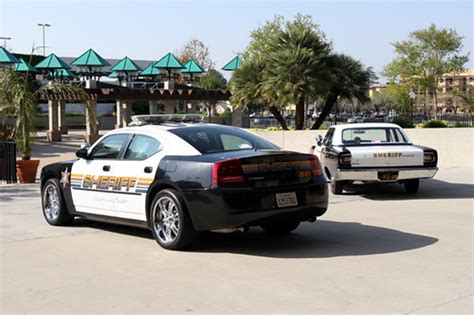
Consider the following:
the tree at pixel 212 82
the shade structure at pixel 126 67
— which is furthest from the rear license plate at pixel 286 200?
the tree at pixel 212 82

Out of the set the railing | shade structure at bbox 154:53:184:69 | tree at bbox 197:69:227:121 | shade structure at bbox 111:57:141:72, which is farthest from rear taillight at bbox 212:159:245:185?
tree at bbox 197:69:227:121

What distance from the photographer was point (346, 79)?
30625 mm

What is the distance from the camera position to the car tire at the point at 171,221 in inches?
302

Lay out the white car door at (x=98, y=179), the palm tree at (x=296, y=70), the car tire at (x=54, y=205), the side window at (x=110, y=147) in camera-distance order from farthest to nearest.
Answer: the palm tree at (x=296, y=70)
the car tire at (x=54, y=205)
the side window at (x=110, y=147)
the white car door at (x=98, y=179)

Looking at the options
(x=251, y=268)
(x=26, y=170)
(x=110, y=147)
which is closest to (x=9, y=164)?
(x=26, y=170)

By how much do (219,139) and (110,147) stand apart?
158 centimetres

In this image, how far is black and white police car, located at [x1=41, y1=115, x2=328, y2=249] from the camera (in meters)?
7.45

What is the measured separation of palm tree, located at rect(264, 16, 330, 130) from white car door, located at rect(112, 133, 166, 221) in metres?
20.5

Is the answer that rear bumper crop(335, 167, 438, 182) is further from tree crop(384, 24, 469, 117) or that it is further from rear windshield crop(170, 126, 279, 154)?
tree crop(384, 24, 469, 117)

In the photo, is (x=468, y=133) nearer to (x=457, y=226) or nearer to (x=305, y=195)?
(x=457, y=226)

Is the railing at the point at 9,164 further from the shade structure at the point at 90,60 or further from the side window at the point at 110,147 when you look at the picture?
the shade structure at the point at 90,60

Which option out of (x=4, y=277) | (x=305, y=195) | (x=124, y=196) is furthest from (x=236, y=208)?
(x=4, y=277)

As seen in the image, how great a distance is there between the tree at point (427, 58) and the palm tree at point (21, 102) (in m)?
50.2

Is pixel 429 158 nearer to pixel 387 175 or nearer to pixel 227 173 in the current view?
pixel 387 175
